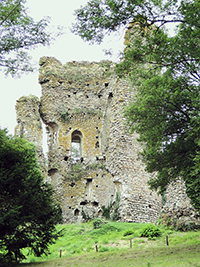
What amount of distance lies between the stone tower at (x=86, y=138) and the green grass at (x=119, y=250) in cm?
473

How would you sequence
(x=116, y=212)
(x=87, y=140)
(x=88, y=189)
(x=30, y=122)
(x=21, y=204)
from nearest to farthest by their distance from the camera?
(x=21, y=204) < (x=116, y=212) < (x=30, y=122) < (x=88, y=189) < (x=87, y=140)

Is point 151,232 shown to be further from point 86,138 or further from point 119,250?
point 86,138

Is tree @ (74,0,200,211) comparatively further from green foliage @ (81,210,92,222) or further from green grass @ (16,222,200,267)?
green foliage @ (81,210,92,222)

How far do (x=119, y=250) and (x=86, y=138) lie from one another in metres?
18.2

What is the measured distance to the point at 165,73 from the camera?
14.5 metres

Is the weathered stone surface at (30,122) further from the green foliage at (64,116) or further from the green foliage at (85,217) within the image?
the green foliage at (85,217)

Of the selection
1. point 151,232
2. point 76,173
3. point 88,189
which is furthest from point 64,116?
point 151,232

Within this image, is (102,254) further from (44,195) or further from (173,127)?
(173,127)

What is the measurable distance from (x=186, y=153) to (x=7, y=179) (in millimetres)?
6789

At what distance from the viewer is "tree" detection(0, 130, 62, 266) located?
36.4 feet

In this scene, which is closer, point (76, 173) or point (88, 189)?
point (88, 189)

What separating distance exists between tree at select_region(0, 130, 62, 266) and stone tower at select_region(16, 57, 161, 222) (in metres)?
10.9

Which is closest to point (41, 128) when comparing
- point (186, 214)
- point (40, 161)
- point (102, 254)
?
point (40, 161)

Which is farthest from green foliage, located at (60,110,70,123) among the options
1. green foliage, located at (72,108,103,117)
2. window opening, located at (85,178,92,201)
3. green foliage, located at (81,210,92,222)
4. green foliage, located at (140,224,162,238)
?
green foliage, located at (140,224,162,238)
